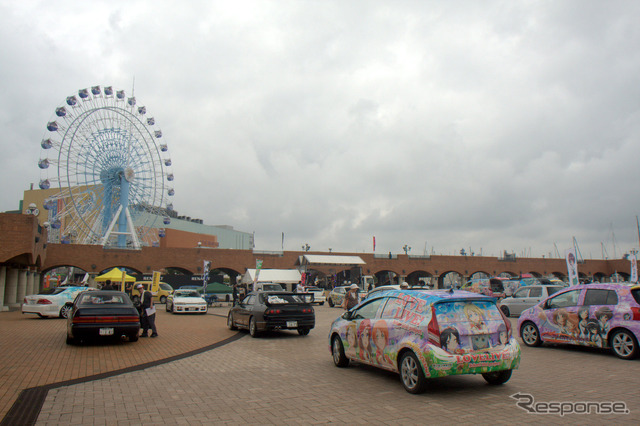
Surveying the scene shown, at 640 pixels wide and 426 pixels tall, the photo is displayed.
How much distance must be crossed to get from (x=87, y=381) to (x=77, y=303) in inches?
187

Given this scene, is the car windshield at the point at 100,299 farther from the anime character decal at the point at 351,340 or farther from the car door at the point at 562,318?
the car door at the point at 562,318

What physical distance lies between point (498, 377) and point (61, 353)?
363 inches

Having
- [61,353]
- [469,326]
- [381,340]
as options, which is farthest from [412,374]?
[61,353]

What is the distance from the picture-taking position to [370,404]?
6105 mm

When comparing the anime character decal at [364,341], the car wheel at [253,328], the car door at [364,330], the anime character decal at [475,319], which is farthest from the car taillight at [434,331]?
the car wheel at [253,328]

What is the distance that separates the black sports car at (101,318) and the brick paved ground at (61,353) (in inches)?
13.8

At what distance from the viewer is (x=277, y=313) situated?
13695 mm

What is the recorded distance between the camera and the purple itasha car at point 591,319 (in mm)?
9219

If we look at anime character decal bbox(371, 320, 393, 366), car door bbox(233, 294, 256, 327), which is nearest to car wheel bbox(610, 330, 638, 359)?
anime character decal bbox(371, 320, 393, 366)

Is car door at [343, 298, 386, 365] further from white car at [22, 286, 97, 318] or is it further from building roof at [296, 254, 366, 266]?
building roof at [296, 254, 366, 266]

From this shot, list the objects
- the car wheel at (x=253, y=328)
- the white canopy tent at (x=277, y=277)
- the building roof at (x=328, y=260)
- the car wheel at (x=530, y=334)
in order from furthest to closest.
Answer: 1. the building roof at (x=328, y=260)
2. the white canopy tent at (x=277, y=277)
3. the car wheel at (x=253, y=328)
4. the car wheel at (x=530, y=334)

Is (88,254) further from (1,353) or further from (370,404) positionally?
(370,404)

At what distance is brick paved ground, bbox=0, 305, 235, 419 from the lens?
25.2ft

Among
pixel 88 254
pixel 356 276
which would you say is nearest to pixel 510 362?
pixel 356 276
